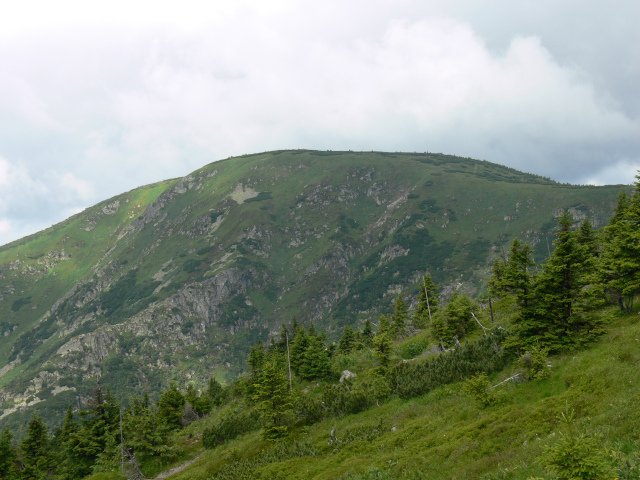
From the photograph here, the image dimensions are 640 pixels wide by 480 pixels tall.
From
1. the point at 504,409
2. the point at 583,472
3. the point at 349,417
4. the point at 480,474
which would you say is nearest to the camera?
the point at 583,472

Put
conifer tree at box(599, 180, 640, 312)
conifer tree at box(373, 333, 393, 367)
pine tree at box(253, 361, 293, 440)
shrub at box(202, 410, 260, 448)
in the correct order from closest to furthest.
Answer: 1. conifer tree at box(599, 180, 640, 312)
2. pine tree at box(253, 361, 293, 440)
3. conifer tree at box(373, 333, 393, 367)
4. shrub at box(202, 410, 260, 448)

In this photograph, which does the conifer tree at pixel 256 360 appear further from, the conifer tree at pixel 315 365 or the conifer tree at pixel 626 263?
the conifer tree at pixel 626 263

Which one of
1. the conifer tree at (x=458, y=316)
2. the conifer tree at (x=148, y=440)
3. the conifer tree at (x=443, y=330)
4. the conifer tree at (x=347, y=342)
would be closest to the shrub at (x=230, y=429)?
the conifer tree at (x=148, y=440)

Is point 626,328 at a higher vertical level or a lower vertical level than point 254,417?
higher

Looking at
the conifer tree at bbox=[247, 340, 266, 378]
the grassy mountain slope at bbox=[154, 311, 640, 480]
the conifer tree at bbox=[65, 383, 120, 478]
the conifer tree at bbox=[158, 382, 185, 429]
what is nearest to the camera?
the grassy mountain slope at bbox=[154, 311, 640, 480]

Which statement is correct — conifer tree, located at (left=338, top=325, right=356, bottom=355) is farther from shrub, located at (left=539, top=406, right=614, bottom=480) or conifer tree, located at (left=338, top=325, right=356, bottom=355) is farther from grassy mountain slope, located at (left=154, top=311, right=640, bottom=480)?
shrub, located at (left=539, top=406, right=614, bottom=480)

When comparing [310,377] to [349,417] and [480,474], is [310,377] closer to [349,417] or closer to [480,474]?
[349,417]

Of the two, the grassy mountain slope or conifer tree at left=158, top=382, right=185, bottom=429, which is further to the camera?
conifer tree at left=158, top=382, right=185, bottom=429

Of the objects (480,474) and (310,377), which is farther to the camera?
(310,377)

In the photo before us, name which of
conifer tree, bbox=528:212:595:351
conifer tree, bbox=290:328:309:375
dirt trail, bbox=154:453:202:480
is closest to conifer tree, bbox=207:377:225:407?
conifer tree, bbox=290:328:309:375

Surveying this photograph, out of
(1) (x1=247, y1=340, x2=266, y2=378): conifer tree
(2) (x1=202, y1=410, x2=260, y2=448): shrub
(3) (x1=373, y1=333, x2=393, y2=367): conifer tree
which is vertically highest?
(3) (x1=373, y1=333, x2=393, y2=367): conifer tree

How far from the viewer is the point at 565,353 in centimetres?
2667

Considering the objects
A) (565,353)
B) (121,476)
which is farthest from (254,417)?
(565,353)

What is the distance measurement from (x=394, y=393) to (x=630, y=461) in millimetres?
28181
